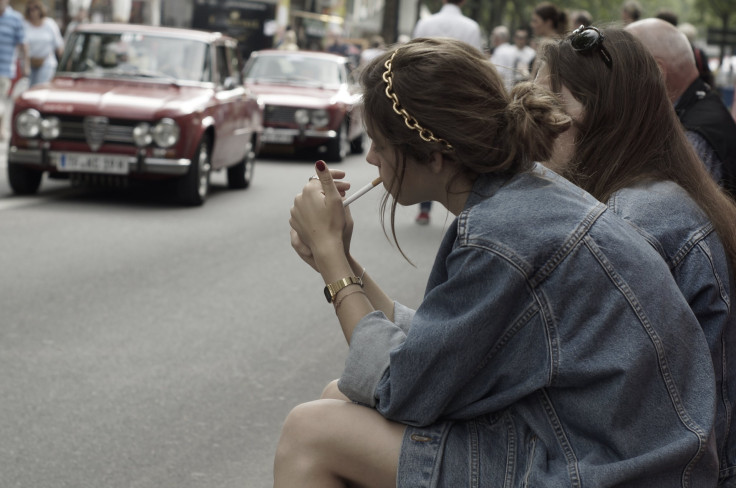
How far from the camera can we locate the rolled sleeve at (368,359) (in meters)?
2.38

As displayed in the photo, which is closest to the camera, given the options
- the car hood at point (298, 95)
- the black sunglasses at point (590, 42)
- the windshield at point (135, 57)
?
the black sunglasses at point (590, 42)

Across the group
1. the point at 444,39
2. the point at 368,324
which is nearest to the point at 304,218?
the point at 368,324

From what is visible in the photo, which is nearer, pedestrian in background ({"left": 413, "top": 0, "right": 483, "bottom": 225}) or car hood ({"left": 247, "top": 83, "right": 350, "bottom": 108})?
pedestrian in background ({"left": 413, "top": 0, "right": 483, "bottom": 225})

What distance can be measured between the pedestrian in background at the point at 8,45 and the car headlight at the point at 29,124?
18.5 ft

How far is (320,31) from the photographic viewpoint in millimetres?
48656

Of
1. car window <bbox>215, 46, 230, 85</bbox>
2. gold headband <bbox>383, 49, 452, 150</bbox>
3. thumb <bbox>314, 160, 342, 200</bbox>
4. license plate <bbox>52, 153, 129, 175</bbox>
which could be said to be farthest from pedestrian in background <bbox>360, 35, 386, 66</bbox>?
license plate <bbox>52, 153, 129, 175</bbox>

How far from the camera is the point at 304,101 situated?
55.2 ft

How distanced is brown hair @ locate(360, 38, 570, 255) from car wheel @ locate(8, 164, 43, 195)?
30.0 feet

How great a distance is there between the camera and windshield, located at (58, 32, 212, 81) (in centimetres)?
1166

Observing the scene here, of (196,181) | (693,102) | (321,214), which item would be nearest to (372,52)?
(196,181)

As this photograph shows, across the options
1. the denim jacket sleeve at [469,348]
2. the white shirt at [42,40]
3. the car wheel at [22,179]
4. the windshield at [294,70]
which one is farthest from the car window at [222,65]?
the denim jacket sleeve at [469,348]

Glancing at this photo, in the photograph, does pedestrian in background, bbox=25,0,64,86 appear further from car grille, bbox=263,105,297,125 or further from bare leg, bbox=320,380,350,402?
bare leg, bbox=320,380,350,402

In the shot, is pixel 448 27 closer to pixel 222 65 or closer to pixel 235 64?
pixel 222 65

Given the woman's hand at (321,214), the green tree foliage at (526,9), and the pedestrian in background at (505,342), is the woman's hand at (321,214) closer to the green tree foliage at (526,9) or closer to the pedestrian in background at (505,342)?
the pedestrian in background at (505,342)
